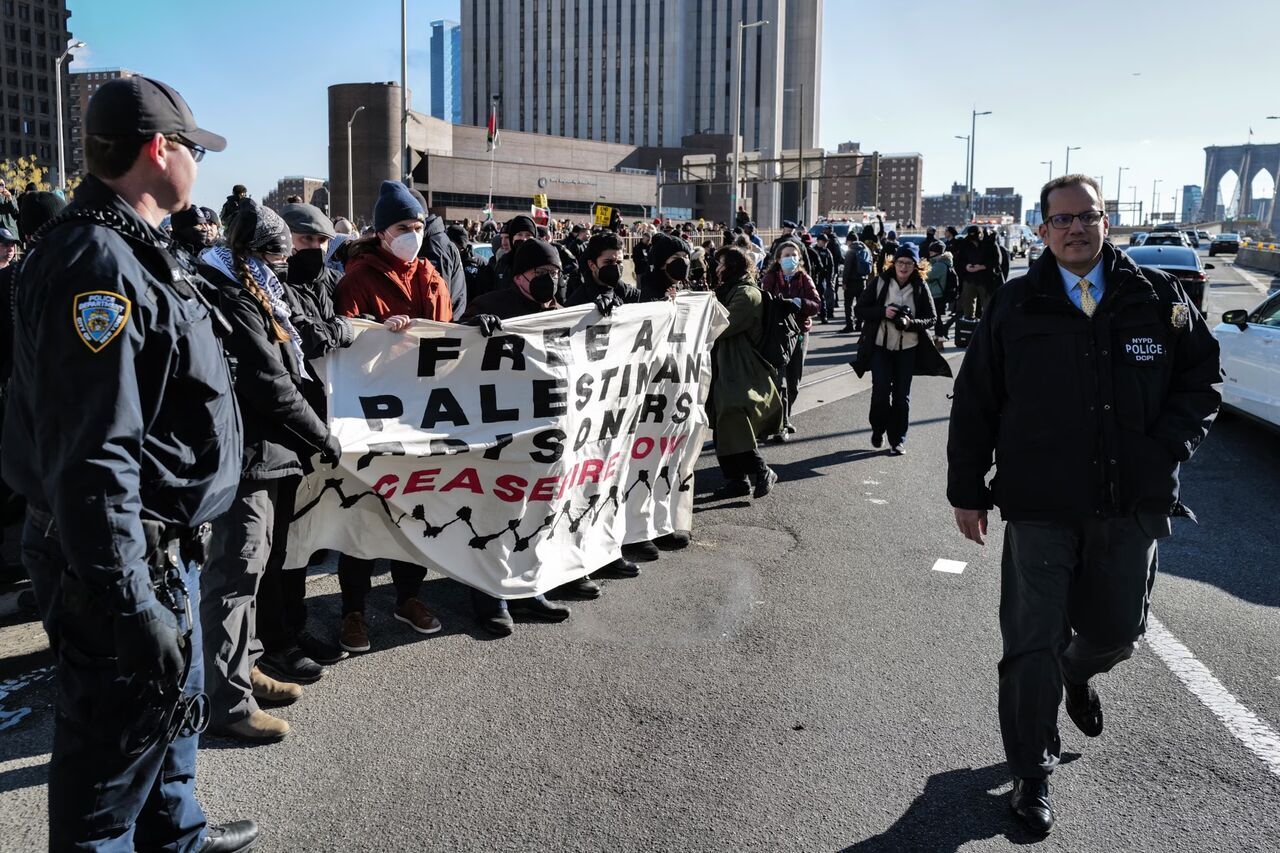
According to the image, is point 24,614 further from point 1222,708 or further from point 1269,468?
point 1269,468

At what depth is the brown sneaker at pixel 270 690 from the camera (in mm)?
4277

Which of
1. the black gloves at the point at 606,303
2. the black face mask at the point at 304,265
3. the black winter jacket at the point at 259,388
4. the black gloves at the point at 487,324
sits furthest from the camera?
the black gloves at the point at 606,303

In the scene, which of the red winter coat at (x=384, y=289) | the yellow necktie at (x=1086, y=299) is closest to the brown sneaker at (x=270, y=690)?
the red winter coat at (x=384, y=289)

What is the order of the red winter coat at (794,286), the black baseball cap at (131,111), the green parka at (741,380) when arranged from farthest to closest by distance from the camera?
the red winter coat at (794,286)
the green parka at (741,380)
the black baseball cap at (131,111)

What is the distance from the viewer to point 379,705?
4.31 meters

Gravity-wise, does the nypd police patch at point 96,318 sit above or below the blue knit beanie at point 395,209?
below

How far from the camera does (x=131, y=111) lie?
99.0 inches

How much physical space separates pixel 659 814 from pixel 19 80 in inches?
5971

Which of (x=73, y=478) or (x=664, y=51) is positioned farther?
(x=664, y=51)

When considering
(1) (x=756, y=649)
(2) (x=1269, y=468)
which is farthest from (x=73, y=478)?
(2) (x=1269, y=468)

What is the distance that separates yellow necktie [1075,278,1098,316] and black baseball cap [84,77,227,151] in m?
2.86

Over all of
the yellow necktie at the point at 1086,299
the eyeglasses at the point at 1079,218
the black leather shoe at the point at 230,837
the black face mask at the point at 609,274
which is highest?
the eyeglasses at the point at 1079,218

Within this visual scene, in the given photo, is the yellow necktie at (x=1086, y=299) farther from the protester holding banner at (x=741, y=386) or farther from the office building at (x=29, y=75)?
the office building at (x=29, y=75)

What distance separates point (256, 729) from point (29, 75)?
152 metres
